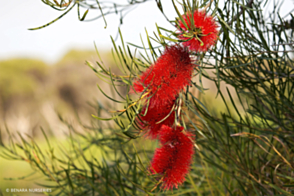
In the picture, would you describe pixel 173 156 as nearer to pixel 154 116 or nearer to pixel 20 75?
pixel 154 116

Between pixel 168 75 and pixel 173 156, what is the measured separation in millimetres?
52

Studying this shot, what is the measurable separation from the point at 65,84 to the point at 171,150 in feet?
15.6

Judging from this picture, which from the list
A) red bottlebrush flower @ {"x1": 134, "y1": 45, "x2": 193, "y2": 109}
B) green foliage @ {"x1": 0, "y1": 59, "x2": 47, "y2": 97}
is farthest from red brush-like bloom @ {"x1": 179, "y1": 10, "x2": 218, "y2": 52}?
green foliage @ {"x1": 0, "y1": 59, "x2": 47, "y2": 97}

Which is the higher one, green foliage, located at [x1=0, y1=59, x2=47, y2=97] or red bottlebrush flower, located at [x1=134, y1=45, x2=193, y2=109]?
green foliage, located at [x1=0, y1=59, x2=47, y2=97]

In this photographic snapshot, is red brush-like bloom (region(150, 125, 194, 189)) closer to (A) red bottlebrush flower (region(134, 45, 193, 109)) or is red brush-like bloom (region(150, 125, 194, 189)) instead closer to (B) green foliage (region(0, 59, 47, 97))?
(A) red bottlebrush flower (region(134, 45, 193, 109))

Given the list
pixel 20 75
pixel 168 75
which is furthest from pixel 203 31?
pixel 20 75

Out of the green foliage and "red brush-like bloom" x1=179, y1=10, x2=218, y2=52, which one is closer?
"red brush-like bloom" x1=179, y1=10, x2=218, y2=52

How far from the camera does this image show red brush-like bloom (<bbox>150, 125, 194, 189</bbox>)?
144 millimetres

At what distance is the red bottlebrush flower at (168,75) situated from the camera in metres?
0.13

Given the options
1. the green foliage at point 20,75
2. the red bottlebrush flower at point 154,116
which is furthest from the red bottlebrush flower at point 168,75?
the green foliage at point 20,75

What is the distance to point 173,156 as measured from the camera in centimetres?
15

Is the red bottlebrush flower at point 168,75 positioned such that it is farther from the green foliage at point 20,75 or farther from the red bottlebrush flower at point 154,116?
the green foliage at point 20,75

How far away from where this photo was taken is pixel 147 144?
0.58 metres

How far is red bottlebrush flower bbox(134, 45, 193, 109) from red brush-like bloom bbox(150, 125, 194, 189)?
22 millimetres
